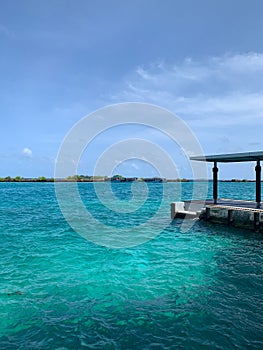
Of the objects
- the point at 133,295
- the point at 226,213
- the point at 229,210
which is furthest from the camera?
the point at 226,213

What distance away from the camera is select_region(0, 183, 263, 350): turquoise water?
247 inches

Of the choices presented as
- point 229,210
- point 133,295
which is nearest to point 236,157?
point 229,210

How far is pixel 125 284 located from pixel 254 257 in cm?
634

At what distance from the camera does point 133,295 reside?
8.52 meters

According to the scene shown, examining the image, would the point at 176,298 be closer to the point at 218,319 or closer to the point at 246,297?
the point at 218,319

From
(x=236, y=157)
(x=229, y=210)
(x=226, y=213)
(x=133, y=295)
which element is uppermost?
(x=236, y=157)

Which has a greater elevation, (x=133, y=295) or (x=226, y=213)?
(x=226, y=213)

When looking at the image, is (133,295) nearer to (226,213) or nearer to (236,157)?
(226,213)

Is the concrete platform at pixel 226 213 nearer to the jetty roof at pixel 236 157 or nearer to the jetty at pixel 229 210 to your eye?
the jetty at pixel 229 210

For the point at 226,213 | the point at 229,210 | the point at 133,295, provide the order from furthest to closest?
the point at 226,213 < the point at 229,210 < the point at 133,295

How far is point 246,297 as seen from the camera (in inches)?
324

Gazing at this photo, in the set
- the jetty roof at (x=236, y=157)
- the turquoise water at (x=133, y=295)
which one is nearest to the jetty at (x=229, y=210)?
the jetty roof at (x=236, y=157)

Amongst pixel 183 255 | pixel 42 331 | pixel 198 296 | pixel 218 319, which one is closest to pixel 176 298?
pixel 198 296

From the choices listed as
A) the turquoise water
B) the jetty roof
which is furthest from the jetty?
the turquoise water
